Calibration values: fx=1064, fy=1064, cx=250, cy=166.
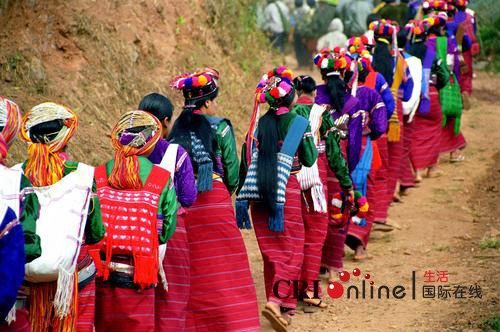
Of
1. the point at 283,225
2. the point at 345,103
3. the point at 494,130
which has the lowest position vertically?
the point at 494,130

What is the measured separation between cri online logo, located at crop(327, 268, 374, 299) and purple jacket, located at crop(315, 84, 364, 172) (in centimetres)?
96

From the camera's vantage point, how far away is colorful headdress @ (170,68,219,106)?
705 cm

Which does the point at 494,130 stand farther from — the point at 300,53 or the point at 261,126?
the point at 261,126

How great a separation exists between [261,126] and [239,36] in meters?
8.09

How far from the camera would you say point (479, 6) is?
2314 cm

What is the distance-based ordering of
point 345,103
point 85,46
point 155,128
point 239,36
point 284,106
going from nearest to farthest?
point 155,128
point 284,106
point 345,103
point 85,46
point 239,36

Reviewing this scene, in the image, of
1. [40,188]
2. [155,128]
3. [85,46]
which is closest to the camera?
[40,188]

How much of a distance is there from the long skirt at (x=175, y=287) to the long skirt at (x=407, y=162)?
5.80 m

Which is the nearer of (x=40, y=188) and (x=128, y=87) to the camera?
(x=40, y=188)

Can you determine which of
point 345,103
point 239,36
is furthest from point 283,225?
point 239,36

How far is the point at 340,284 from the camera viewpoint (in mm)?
9117

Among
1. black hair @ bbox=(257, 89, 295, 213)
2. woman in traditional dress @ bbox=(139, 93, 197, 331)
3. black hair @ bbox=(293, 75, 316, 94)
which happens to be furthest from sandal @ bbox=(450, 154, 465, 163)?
woman in traditional dress @ bbox=(139, 93, 197, 331)

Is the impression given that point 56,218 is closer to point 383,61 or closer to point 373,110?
point 373,110

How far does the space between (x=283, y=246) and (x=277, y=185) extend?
0.50m
